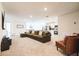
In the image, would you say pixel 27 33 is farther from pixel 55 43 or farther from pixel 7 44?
pixel 55 43

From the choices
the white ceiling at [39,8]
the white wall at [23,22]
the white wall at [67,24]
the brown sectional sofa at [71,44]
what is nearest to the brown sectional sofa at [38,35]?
the white wall at [23,22]

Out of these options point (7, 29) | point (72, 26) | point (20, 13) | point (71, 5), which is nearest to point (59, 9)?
point (71, 5)

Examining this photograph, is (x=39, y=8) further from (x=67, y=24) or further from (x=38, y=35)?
(x=38, y=35)

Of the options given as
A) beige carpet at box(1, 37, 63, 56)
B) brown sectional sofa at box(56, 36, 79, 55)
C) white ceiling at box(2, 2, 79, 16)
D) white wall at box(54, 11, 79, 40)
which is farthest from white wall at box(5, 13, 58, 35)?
brown sectional sofa at box(56, 36, 79, 55)

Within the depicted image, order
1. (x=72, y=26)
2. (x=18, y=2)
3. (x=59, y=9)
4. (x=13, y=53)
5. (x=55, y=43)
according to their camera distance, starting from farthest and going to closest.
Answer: (x=55, y=43), (x=72, y=26), (x=59, y=9), (x=13, y=53), (x=18, y=2)

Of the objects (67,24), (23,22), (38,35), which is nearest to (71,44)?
(67,24)

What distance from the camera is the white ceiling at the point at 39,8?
3.21 m

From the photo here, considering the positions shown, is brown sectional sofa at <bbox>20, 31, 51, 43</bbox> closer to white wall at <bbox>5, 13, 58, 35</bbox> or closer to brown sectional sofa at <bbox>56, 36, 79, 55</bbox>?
white wall at <bbox>5, 13, 58, 35</bbox>

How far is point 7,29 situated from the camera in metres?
3.72

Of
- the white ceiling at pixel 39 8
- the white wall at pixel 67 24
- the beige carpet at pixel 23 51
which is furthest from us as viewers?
the white wall at pixel 67 24

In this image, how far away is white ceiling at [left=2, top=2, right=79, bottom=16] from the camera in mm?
3210

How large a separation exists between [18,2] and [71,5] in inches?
61.7

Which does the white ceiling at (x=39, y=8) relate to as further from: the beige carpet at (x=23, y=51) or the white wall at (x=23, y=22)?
the beige carpet at (x=23, y=51)

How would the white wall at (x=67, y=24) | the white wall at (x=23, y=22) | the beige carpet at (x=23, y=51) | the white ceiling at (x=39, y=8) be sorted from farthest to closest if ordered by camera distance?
the white wall at (x=67, y=24)
the white wall at (x=23, y=22)
the beige carpet at (x=23, y=51)
the white ceiling at (x=39, y=8)
